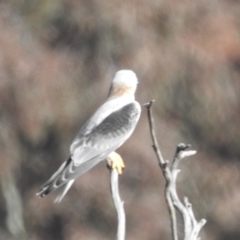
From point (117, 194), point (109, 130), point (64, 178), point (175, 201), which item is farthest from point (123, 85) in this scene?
point (175, 201)

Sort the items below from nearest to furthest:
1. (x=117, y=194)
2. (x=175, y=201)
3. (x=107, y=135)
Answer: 1. (x=175, y=201)
2. (x=117, y=194)
3. (x=107, y=135)

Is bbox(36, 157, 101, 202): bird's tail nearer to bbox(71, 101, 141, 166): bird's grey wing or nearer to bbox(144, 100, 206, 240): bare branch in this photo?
bbox(71, 101, 141, 166): bird's grey wing

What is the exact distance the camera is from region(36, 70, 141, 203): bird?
5.36m

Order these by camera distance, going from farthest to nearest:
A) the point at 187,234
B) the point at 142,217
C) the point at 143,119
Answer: the point at 142,217, the point at 143,119, the point at 187,234

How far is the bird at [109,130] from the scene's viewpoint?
5.36 m

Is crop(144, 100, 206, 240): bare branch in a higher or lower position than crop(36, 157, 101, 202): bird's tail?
lower

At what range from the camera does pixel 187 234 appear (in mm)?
4391

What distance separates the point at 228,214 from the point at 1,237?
2.18m

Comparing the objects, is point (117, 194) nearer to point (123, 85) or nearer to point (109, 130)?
point (109, 130)

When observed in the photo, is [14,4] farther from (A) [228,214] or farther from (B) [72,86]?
(A) [228,214]

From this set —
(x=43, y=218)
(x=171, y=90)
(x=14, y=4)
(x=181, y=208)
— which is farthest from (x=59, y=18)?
(x=181, y=208)

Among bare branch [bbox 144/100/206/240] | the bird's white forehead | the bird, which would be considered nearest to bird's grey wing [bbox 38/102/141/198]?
the bird

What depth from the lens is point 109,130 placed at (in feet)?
17.9

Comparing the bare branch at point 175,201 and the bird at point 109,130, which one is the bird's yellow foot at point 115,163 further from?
the bare branch at point 175,201
